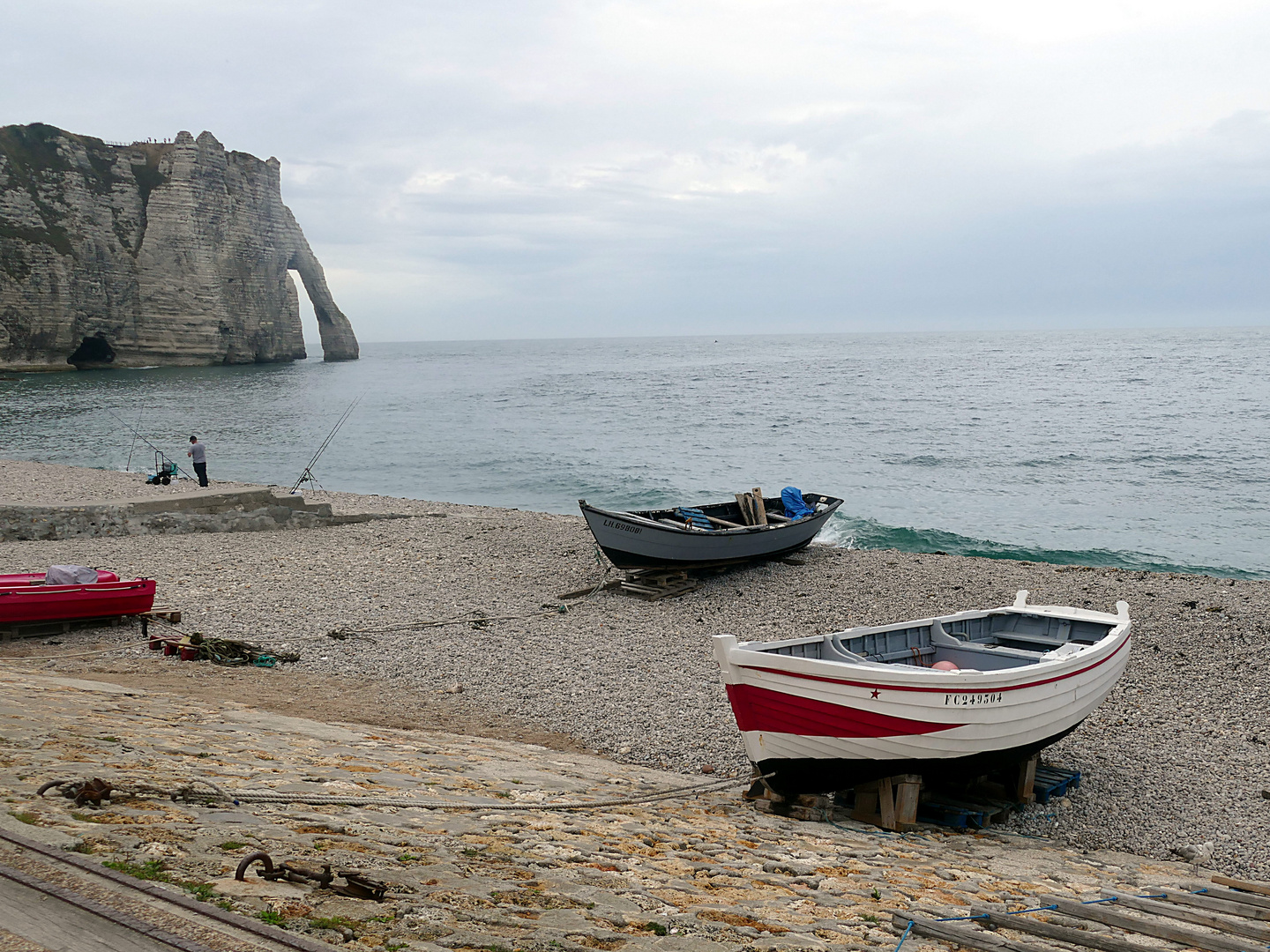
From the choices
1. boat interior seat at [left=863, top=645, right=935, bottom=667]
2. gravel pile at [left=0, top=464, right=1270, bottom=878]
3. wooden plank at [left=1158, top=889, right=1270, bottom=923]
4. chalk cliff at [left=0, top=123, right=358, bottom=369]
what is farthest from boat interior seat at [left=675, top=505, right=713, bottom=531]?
chalk cliff at [left=0, top=123, right=358, bottom=369]

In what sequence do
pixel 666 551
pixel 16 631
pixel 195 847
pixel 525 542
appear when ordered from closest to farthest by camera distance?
pixel 195 847 → pixel 16 631 → pixel 666 551 → pixel 525 542

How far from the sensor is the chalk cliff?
7838 cm

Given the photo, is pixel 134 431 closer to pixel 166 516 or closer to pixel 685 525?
pixel 166 516

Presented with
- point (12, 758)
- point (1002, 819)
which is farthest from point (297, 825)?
point (1002, 819)

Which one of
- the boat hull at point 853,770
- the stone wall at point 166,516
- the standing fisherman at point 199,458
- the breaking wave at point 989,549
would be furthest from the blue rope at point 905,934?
the standing fisherman at point 199,458

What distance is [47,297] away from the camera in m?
78.4

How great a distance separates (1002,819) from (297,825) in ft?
19.9

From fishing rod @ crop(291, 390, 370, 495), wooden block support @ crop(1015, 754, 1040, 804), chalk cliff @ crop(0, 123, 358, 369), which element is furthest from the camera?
chalk cliff @ crop(0, 123, 358, 369)

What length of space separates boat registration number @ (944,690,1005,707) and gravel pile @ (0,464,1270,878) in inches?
62.2

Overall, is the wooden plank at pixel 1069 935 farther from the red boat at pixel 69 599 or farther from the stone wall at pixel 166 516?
the stone wall at pixel 166 516

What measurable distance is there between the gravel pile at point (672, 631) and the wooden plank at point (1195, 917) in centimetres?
225

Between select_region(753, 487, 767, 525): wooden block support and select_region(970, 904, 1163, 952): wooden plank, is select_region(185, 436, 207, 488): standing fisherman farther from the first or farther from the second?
select_region(970, 904, 1163, 952): wooden plank

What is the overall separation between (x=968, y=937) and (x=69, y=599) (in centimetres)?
1205

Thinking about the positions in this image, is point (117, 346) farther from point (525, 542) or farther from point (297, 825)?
point (297, 825)
